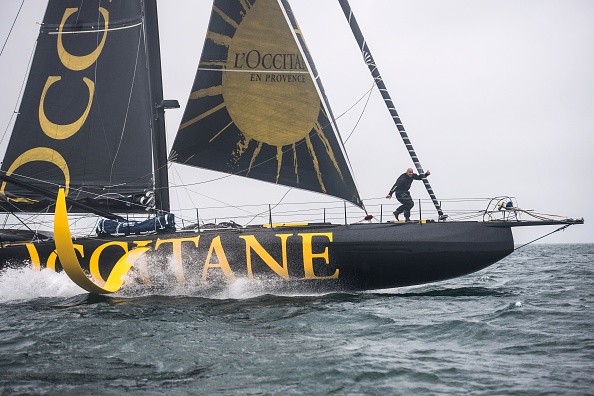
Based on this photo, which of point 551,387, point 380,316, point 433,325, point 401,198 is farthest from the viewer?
point 401,198

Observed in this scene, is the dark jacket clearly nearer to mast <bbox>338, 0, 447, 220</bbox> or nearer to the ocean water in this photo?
mast <bbox>338, 0, 447, 220</bbox>

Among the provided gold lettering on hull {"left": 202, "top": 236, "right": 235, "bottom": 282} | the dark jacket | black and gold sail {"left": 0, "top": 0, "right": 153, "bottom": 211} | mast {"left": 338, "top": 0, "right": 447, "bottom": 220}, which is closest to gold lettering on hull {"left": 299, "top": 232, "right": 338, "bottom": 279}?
gold lettering on hull {"left": 202, "top": 236, "right": 235, "bottom": 282}

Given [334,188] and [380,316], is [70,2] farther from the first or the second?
[380,316]

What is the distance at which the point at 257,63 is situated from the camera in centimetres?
1349

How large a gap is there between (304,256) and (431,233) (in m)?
2.64

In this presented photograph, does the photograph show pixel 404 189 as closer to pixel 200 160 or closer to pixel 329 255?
pixel 329 255

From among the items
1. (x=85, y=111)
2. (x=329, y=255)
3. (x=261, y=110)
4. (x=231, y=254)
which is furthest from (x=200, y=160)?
(x=329, y=255)

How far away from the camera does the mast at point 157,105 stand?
48.0ft

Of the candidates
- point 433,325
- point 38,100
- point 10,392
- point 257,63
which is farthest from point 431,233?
point 38,100

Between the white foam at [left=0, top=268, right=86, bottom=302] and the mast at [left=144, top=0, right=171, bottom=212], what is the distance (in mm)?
2939

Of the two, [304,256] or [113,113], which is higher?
[113,113]

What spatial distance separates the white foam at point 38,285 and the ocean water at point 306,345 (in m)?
1.61

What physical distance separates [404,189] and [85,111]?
8.76 metres

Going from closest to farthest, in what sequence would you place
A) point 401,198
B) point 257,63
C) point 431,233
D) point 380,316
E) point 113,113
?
point 380,316, point 431,233, point 401,198, point 257,63, point 113,113
